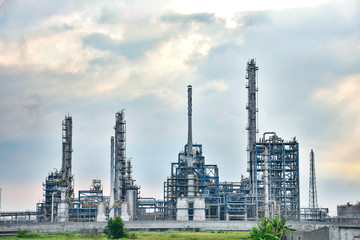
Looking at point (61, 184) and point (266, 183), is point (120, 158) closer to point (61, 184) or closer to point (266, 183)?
point (61, 184)

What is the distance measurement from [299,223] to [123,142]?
3363 centimetres

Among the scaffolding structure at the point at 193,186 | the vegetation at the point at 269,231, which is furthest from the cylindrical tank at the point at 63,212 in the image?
the vegetation at the point at 269,231

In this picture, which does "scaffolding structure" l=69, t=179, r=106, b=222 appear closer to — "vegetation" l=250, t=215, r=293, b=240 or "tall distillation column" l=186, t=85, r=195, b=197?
"tall distillation column" l=186, t=85, r=195, b=197

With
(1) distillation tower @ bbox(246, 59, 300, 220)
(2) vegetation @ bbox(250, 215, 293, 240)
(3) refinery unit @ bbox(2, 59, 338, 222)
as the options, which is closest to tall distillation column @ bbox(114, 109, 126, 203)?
(3) refinery unit @ bbox(2, 59, 338, 222)

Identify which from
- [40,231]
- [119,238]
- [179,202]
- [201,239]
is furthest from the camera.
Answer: [179,202]

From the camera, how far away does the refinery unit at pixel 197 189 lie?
308ft

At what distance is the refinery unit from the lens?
93.9m

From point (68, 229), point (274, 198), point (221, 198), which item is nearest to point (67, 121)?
point (68, 229)

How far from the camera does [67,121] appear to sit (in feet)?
335

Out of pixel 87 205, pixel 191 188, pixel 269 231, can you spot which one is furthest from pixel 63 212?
pixel 269 231

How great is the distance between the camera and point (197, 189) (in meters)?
94.4

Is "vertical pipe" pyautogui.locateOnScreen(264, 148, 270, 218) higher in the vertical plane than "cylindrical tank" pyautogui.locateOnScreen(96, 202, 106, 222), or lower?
higher

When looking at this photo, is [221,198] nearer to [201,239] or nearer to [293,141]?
[293,141]

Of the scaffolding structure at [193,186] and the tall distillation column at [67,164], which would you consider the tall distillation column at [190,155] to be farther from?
the tall distillation column at [67,164]
